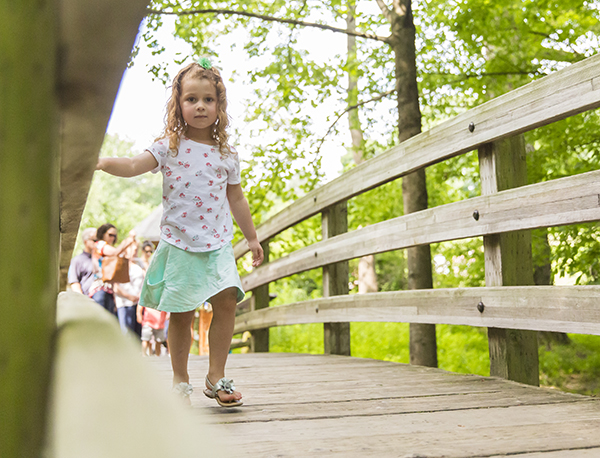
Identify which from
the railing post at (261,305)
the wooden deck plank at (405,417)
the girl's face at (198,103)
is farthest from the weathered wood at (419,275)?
the girl's face at (198,103)

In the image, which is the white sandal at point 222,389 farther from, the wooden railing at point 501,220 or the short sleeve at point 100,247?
the short sleeve at point 100,247

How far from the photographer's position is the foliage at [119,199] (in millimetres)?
33844

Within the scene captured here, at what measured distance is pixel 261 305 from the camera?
18.2 ft

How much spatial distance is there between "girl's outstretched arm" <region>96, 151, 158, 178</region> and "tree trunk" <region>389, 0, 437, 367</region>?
9.43ft

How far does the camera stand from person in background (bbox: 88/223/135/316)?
19.4 ft

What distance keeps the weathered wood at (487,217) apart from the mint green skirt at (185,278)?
1.03m

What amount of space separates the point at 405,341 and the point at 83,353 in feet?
30.0

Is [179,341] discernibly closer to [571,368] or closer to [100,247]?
[100,247]

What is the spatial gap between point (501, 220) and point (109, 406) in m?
2.16

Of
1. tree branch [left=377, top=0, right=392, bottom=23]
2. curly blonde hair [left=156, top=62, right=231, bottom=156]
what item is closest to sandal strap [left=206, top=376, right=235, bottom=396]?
curly blonde hair [left=156, top=62, right=231, bottom=156]

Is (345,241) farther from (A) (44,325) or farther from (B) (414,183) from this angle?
(A) (44,325)

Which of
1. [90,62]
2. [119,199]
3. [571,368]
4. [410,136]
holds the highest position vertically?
[119,199]

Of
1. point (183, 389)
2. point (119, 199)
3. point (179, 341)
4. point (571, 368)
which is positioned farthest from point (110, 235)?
point (119, 199)

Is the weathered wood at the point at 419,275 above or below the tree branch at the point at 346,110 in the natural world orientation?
below
